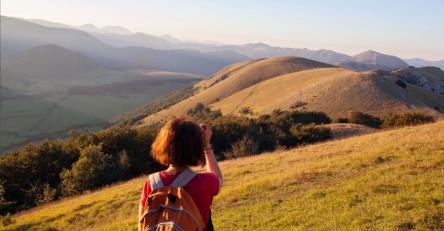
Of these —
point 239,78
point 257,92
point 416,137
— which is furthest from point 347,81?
point 416,137

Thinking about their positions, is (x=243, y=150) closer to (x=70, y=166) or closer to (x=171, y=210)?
(x=70, y=166)

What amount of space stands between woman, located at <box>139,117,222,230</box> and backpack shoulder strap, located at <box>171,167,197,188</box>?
0.04 meters

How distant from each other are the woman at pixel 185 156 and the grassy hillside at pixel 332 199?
19.6 feet

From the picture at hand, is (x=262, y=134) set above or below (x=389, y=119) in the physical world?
below

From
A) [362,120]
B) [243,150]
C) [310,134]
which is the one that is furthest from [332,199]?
[362,120]

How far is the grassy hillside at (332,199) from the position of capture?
10.4 m

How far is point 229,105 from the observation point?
299ft

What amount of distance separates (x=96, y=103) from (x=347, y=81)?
111 metres

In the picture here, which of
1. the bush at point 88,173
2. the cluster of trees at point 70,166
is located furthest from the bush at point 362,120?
the bush at point 88,173

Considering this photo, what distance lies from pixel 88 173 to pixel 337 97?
147 ft

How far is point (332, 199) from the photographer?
12.3 m

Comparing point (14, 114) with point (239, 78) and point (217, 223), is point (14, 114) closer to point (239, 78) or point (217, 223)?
point (239, 78)

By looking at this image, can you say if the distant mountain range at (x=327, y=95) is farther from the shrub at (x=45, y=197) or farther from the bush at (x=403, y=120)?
the shrub at (x=45, y=197)

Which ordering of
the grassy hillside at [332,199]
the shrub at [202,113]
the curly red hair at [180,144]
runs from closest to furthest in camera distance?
the curly red hair at [180,144], the grassy hillside at [332,199], the shrub at [202,113]
